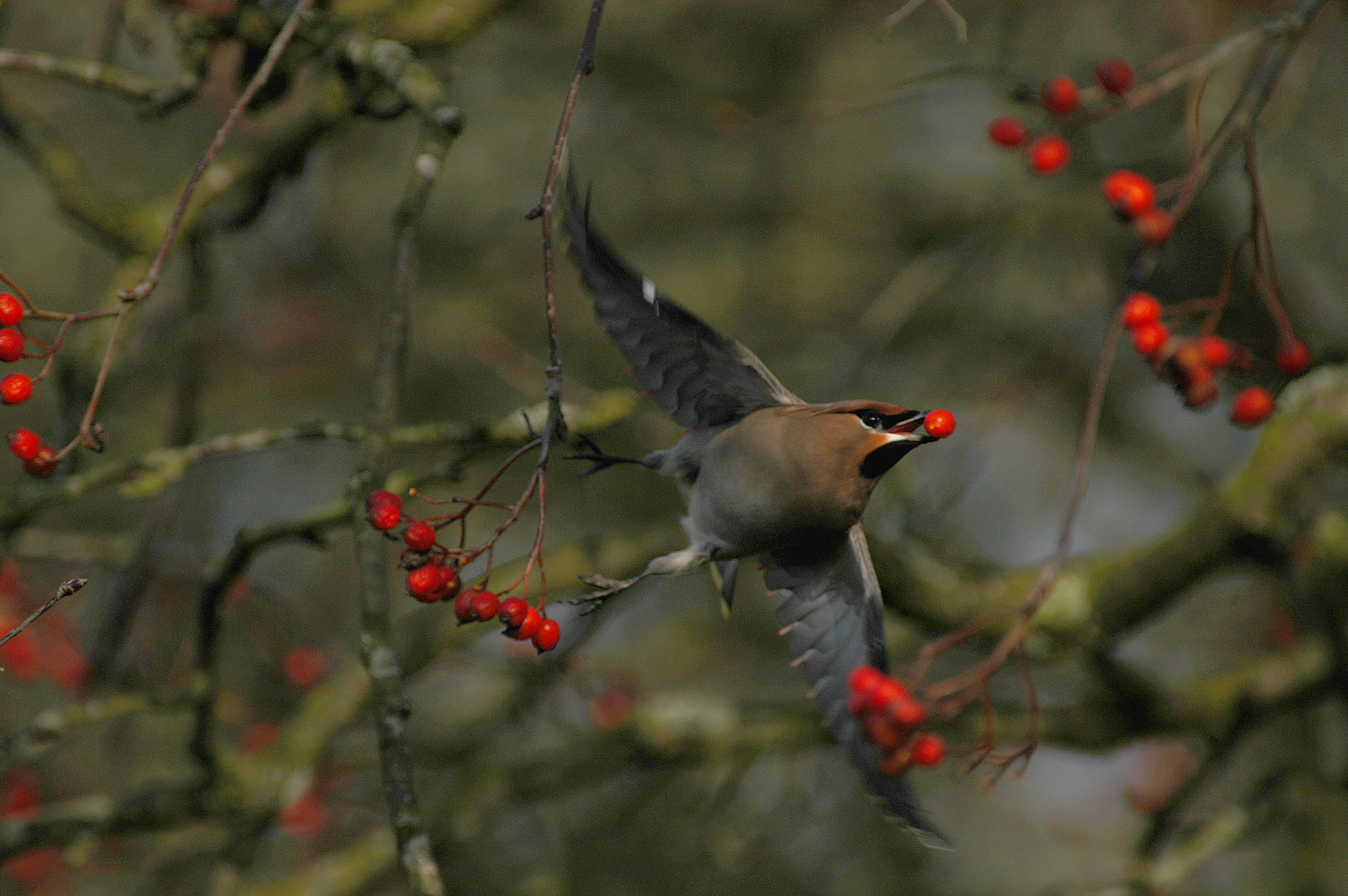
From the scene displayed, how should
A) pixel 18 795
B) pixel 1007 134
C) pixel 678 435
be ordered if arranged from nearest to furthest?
pixel 1007 134 < pixel 678 435 < pixel 18 795

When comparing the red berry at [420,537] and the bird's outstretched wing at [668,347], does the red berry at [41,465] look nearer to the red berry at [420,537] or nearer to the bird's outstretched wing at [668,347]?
the red berry at [420,537]

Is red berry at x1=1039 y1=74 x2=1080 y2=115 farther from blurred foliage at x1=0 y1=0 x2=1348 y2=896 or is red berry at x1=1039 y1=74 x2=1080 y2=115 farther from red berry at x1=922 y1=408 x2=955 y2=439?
blurred foliage at x1=0 y1=0 x2=1348 y2=896

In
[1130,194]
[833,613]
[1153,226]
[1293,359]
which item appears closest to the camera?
[1153,226]

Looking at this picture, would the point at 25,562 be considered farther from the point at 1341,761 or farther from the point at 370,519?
the point at 1341,761

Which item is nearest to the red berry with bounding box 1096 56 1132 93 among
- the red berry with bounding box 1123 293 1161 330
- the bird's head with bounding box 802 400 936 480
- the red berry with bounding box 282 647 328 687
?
the red berry with bounding box 1123 293 1161 330

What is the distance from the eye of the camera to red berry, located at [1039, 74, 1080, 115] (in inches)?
77.3

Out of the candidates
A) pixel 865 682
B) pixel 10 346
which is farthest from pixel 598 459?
pixel 10 346

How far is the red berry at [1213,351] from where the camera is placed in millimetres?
1945

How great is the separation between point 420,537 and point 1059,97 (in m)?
1.35

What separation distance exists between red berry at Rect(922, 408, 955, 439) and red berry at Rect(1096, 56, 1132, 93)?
0.75 metres

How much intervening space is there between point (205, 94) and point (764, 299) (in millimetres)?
3291

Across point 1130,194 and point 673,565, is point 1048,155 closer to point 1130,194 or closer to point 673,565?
point 1130,194

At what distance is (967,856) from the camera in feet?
27.2

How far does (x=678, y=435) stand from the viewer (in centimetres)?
408
